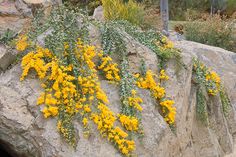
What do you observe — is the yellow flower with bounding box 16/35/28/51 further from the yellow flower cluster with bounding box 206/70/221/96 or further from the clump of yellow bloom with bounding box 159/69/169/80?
the yellow flower cluster with bounding box 206/70/221/96

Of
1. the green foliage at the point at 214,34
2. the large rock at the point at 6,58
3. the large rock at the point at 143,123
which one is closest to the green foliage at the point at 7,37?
the large rock at the point at 6,58

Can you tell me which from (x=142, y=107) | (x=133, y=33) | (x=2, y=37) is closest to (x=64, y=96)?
(x=142, y=107)

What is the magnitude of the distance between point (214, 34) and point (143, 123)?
7227mm

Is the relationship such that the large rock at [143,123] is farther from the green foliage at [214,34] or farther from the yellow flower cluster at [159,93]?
the green foliage at [214,34]

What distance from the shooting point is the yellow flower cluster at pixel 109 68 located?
6.40 metres

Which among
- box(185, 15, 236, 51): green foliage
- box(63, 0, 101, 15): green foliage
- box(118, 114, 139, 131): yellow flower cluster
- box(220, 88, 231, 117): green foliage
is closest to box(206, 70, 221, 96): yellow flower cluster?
box(220, 88, 231, 117): green foliage

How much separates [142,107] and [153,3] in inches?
519

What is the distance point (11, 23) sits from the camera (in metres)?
9.24

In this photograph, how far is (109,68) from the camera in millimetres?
6449

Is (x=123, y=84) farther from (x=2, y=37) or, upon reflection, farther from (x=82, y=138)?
(x=2, y=37)

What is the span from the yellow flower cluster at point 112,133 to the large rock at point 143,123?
8 cm

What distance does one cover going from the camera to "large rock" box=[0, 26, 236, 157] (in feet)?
18.1

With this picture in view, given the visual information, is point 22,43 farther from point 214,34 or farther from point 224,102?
point 214,34

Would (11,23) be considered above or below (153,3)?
above
